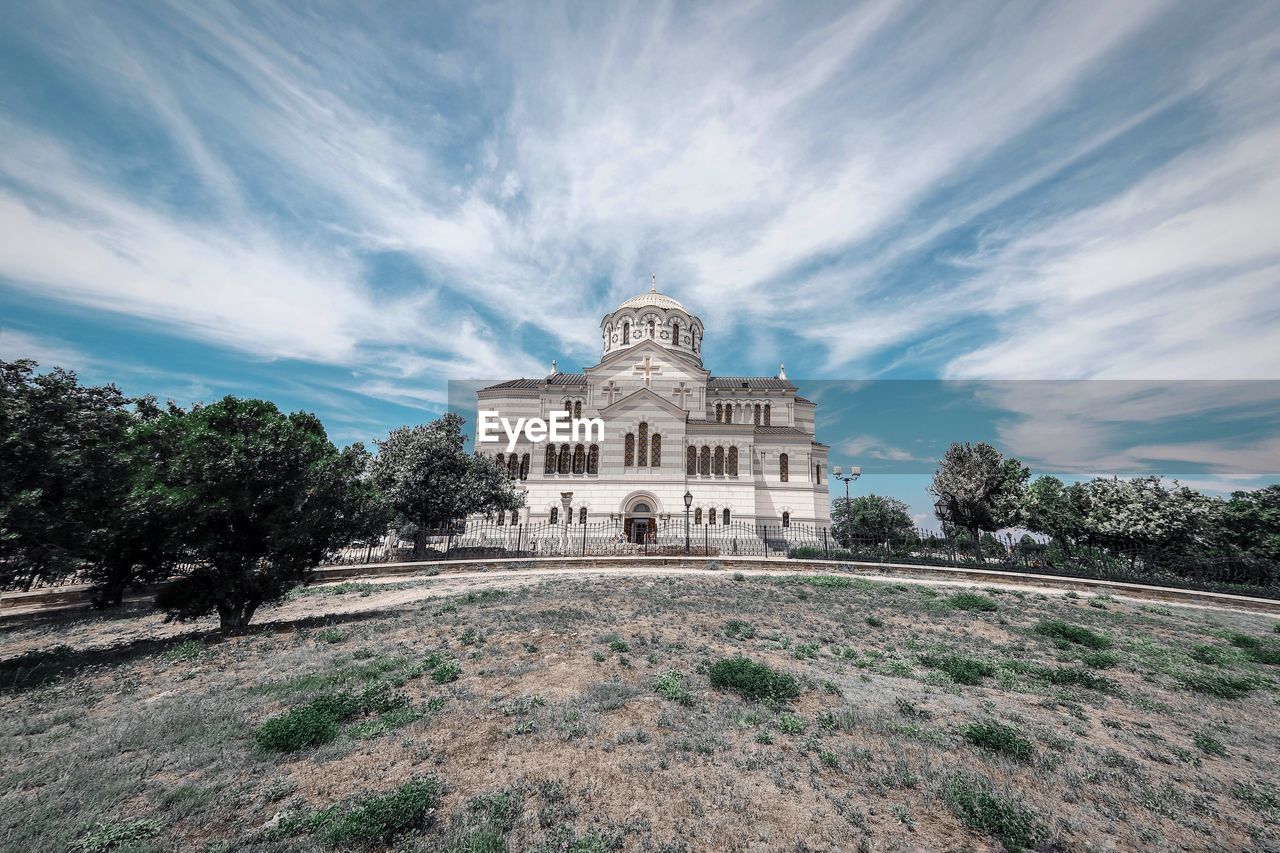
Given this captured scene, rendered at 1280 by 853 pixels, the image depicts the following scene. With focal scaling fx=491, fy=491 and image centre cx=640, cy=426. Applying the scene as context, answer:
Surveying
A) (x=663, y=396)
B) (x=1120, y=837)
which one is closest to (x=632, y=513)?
(x=663, y=396)

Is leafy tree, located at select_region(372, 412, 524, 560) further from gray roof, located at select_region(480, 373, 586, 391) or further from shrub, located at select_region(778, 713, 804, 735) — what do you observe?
shrub, located at select_region(778, 713, 804, 735)

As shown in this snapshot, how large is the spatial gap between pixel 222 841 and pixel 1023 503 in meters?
40.2

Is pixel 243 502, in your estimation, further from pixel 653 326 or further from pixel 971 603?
pixel 653 326

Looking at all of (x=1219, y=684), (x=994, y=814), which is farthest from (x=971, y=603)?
(x=994, y=814)

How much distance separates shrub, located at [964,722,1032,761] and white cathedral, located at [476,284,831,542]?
2869 cm

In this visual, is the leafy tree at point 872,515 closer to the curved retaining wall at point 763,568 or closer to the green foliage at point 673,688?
the curved retaining wall at point 763,568

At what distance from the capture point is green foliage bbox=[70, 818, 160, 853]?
156 inches

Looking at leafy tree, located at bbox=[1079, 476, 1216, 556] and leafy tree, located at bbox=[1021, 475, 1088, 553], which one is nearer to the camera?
leafy tree, located at bbox=[1079, 476, 1216, 556]

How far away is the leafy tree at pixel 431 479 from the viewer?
27.3 m

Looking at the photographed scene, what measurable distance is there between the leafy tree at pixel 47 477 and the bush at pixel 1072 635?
2085cm

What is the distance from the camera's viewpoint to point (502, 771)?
530 centimetres

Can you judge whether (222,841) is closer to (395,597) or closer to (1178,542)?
(395,597)

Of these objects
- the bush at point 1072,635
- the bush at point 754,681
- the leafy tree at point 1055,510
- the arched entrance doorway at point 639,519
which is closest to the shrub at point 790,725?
the bush at point 754,681

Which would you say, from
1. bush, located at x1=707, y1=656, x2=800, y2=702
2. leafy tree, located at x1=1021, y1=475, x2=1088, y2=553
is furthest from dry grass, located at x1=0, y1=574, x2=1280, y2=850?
leafy tree, located at x1=1021, y1=475, x2=1088, y2=553
